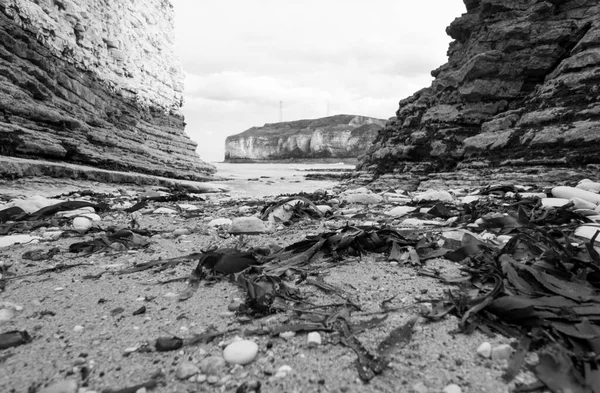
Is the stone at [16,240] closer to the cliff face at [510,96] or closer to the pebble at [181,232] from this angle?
the pebble at [181,232]

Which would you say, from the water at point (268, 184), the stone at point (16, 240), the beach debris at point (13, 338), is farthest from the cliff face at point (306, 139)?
the beach debris at point (13, 338)

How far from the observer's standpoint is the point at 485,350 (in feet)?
3.49

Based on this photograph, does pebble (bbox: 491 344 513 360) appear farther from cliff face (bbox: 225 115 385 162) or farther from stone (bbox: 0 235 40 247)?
cliff face (bbox: 225 115 385 162)

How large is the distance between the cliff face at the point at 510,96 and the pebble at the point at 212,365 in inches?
289

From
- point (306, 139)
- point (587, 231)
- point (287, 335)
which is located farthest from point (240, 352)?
point (306, 139)

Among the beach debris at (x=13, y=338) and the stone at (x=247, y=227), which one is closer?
the beach debris at (x=13, y=338)

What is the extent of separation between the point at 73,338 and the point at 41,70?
12.4 m

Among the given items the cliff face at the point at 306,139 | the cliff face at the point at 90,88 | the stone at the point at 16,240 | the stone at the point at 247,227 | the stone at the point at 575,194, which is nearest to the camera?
the stone at the point at 16,240

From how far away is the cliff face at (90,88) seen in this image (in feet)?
29.4

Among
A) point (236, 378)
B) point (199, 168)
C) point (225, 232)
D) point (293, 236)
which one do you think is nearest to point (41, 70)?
point (199, 168)

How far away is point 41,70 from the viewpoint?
10047 millimetres

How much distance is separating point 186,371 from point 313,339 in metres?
0.45

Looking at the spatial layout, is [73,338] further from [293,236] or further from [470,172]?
[470,172]

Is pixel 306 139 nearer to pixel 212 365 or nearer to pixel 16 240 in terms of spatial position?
pixel 16 240
